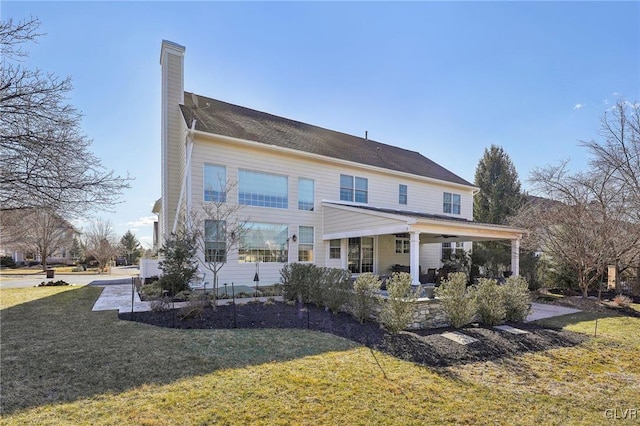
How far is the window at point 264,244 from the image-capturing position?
13.1 meters

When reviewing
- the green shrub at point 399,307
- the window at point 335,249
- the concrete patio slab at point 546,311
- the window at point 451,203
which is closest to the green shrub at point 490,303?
the concrete patio slab at point 546,311

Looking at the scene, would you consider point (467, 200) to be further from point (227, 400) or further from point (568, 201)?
point (227, 400)

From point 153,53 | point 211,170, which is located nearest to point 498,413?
point 211,170

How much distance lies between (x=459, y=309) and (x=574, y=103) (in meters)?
11.0

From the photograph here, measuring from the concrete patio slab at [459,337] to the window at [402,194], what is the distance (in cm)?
1121

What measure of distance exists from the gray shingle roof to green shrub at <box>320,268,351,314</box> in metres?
6.96

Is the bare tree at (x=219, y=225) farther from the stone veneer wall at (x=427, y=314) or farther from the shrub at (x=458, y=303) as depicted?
the shrub at (x=458, y=303)

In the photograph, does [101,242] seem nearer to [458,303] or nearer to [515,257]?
[458,303]

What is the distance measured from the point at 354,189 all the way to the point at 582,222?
30.5 feet

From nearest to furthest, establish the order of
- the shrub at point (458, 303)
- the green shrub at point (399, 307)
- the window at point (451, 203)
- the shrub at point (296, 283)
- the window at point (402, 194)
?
the green shrub at point (399, 307), the shrub at point (458, 303), the shrub at point (296, 283), the window at point (402, 194), the window at point (451, 203)

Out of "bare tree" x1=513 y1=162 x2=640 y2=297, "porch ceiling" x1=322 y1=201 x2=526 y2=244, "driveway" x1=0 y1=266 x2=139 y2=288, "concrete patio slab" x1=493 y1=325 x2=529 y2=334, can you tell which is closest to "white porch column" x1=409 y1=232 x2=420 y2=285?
"porch ceiling" x1=322 y1=201 x2=526 y2=244

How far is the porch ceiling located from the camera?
10.5 m

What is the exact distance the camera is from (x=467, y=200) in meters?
20.8

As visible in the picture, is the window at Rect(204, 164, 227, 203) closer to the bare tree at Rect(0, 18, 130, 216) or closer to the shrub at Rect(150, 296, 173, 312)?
the shrub at Rect(150, 296, 173, 312)
